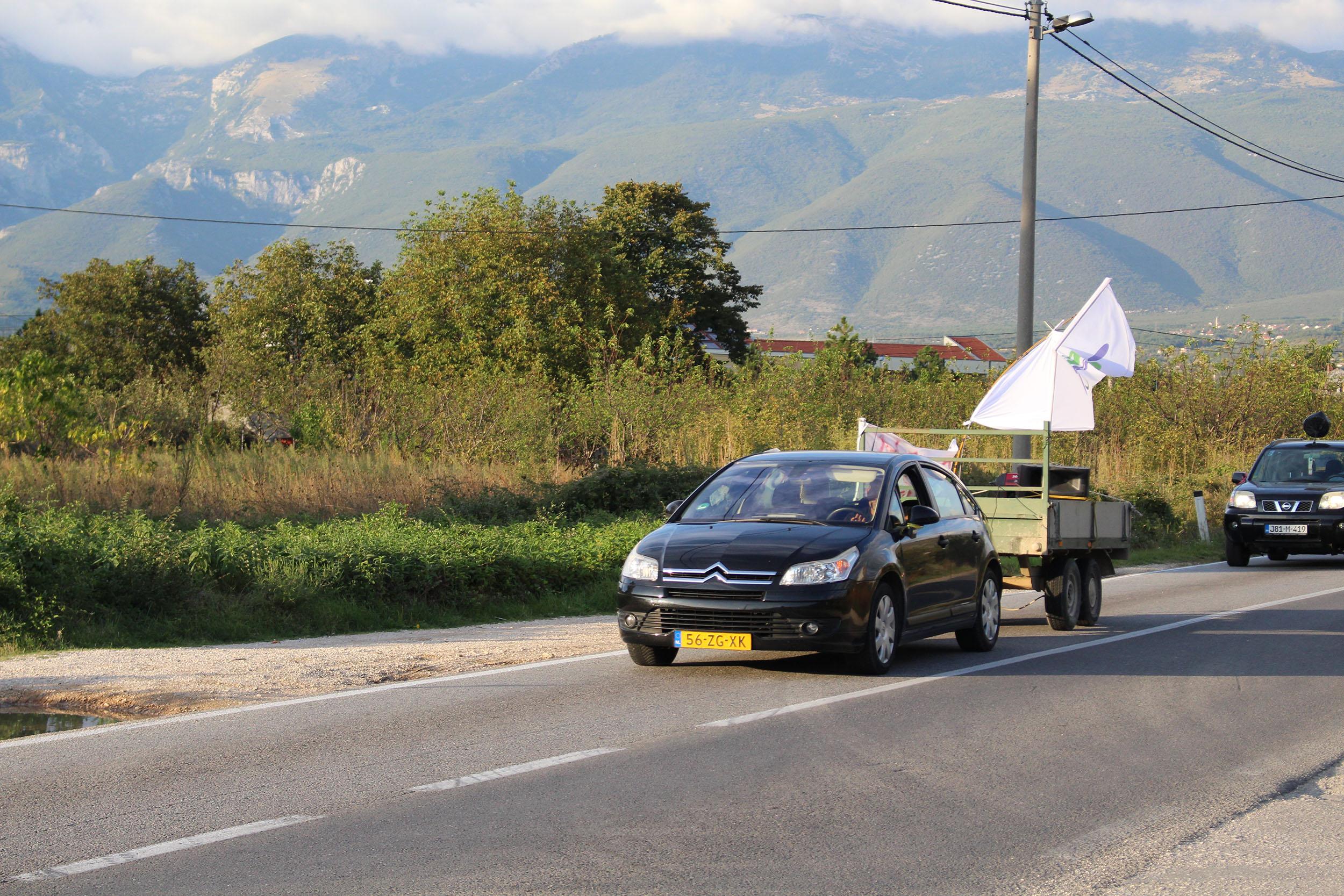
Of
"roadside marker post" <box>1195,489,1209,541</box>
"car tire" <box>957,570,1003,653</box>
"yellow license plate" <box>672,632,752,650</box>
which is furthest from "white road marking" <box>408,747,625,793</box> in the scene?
"roadside marker post" <box>1195,489,1209,541</box>

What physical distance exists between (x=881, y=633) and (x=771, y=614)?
1.10 meters

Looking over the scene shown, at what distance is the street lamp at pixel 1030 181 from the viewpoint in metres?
21.8

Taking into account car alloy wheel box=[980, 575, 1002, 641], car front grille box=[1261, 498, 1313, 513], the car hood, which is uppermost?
the car hood

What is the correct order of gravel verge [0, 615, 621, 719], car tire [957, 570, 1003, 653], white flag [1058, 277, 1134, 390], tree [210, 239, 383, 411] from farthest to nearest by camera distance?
tree [210, 239, 383, 411]
white flag [1058, 277, 1134, 390]
car tire [957, 570, 1003, 653]
gravel verge [0, 615, 621, 719]

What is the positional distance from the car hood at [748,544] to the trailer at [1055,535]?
3.06 meters

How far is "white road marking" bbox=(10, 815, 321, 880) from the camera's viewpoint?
5566 mm

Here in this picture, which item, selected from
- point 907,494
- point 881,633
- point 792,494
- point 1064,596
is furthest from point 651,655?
point 1064,596

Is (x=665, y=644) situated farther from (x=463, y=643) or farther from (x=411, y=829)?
(x=411, y=829)

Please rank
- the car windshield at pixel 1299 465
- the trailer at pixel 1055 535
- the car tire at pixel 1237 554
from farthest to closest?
1. the car windshield at pixel 1299 465
2. the car tire at pixel 1237 554
3. the trailer at pixel 1055 535

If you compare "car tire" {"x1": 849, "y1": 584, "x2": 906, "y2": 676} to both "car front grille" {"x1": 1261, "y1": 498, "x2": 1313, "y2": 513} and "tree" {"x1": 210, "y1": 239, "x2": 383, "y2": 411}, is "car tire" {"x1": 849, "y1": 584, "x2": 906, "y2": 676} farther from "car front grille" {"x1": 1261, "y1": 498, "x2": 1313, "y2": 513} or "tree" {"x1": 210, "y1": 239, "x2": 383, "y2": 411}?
"tree" {"x1": 210, "y1": 239, "x2": 383, "y2": 411}

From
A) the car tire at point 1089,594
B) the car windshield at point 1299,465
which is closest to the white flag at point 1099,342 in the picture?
the car tire at point 1089,594

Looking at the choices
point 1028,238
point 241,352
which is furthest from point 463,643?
point 241,352

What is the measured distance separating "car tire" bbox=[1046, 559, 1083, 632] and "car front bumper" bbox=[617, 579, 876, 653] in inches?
165

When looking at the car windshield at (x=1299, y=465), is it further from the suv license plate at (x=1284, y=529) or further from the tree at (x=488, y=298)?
the tree at (x=488, y=298)
